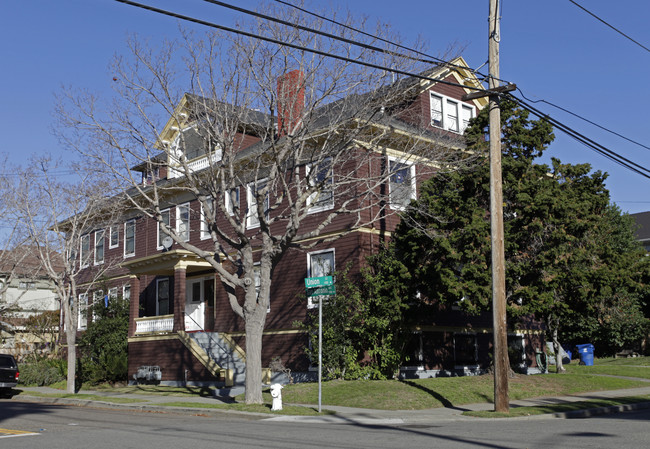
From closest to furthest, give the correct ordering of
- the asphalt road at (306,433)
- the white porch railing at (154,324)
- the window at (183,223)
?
the asphalt road at (306,433), the white porch railing at (154,324), the window at (183,223)

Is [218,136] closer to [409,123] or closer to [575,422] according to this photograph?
[409,123]

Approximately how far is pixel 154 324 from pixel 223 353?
4331 millimetres

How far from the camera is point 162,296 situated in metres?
32.6

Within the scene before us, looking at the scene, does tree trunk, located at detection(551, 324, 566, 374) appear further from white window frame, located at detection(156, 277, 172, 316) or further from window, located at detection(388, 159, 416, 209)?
white window frame, located at detection(156, 277, 172, 316)

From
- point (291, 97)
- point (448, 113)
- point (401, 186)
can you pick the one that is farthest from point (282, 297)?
point (448, 113)

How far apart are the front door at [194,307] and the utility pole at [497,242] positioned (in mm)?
17677

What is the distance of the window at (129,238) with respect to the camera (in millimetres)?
34562

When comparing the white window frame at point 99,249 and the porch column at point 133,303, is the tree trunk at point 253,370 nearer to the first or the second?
the porch column at point 133,303

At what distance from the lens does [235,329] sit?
2708 cm

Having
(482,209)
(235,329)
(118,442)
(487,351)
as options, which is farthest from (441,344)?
(118,442)

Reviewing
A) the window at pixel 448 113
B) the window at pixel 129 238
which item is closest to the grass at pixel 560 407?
the window at pixel 448 113

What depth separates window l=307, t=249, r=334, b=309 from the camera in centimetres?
2381

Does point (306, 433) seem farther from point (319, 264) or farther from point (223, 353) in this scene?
point (223, 353)

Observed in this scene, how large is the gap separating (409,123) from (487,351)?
31.6ft
